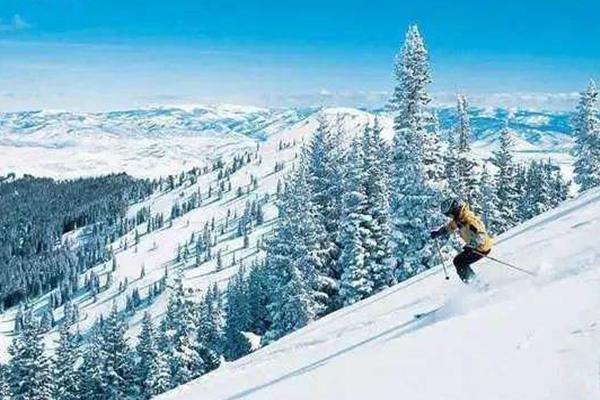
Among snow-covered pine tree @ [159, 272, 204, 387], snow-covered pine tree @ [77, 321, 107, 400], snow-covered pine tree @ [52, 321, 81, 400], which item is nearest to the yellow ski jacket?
snow-covered pine tree @ [159, 272, 204, 387]

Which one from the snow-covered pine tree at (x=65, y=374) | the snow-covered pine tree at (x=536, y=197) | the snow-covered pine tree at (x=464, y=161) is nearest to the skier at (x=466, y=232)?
the snow-covered pine tree at (x=464, y=161)

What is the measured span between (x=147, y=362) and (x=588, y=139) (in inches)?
→ 1451

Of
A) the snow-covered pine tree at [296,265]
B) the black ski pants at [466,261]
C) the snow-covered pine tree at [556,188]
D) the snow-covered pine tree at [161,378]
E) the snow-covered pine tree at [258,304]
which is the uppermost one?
the black ski pants at [466,261]

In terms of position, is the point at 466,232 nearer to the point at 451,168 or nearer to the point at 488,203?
the point at 451,168

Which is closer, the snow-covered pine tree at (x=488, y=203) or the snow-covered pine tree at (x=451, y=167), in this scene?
the snow-covered pine tree at (x=451, y=167)

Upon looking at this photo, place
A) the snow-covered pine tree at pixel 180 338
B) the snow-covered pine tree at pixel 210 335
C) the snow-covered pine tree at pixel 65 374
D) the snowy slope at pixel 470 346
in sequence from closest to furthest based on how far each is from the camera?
1. the snowy slope at pixel 470 346
2. the snow-covered pine tree at pixel 180 338
3. the snow-covered pine tree at pixel 65 374
4. the snow-covered pine tree at pixel 210 335

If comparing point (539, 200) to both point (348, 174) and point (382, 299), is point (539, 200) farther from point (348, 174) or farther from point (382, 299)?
point (382, 299)

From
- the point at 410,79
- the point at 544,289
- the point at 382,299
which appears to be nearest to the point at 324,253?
the point at 410,79

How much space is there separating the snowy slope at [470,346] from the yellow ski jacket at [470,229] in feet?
2.81

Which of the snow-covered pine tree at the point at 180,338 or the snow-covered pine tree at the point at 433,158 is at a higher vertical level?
the snow-covered pine tree at the point at 433,158

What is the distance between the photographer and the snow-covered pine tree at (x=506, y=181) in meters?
53.6

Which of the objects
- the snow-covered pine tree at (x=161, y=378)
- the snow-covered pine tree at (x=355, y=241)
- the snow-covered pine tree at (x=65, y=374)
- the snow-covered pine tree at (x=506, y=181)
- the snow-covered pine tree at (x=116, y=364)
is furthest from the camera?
the snow-covered pine tree at (x=506, y=181)

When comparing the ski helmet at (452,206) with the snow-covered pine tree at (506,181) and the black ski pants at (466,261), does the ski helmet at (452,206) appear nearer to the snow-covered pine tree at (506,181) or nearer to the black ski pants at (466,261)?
the black ski pants at (466,261)

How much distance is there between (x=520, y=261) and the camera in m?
16.2
